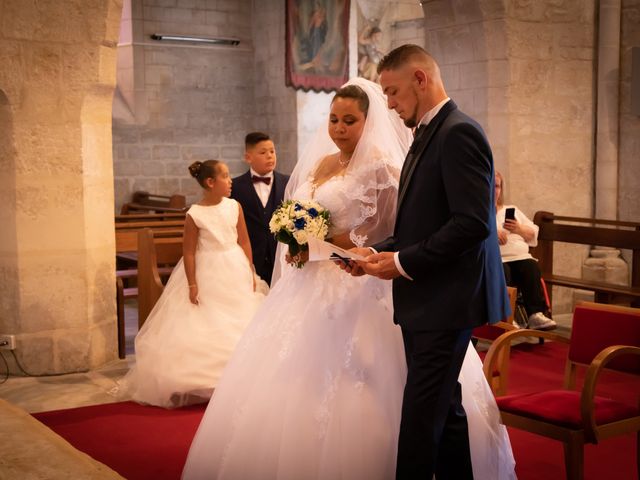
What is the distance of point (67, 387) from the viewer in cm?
559

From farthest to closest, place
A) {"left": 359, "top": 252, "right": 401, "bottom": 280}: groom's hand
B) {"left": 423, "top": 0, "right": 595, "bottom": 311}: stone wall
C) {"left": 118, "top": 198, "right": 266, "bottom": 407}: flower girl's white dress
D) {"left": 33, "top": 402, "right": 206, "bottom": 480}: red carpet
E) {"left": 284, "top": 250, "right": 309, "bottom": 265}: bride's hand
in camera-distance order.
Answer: {"left": 423, "top": 0, "right": 595, "bottom": 311}: stone wall → {"left": 118, "top": 198, "right": 266, "bottom": 407}: flower girl's white dress → {"left": 33, "top": 402, "right": 206, "bottom": 480}: red carpet → {"left": 284, "top": 250, "right": 309, "bottom": 265}: bride's hand → {"left": 359, "top": 252, "right": 401, "bottom": 280}: groom's hand

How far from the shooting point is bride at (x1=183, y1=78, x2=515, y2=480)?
125 inches

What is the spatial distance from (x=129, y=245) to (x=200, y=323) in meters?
2.48

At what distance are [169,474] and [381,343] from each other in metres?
1.23

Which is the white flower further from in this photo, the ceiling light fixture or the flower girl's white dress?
the ceiling light fixture

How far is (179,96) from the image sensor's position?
14102 millimetres

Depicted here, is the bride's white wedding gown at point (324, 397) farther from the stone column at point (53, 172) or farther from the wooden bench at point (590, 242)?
the wooden bench at point (590, 242)

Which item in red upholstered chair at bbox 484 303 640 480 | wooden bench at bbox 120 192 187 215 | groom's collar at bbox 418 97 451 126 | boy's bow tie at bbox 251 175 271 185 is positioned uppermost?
groom's collar at bbox 418 97 451 126

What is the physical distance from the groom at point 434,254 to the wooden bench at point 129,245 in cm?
363

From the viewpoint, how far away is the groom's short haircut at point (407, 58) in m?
2.94

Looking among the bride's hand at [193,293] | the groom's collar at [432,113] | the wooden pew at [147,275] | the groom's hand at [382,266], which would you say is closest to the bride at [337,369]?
the groom's hand at [382,266]

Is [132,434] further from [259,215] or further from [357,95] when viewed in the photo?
[357,95]

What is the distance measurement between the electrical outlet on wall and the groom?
3.58 meters

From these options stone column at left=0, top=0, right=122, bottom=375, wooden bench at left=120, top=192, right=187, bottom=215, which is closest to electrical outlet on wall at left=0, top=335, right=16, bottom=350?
stone column at left=0, top=0, right=122, bottom=375
